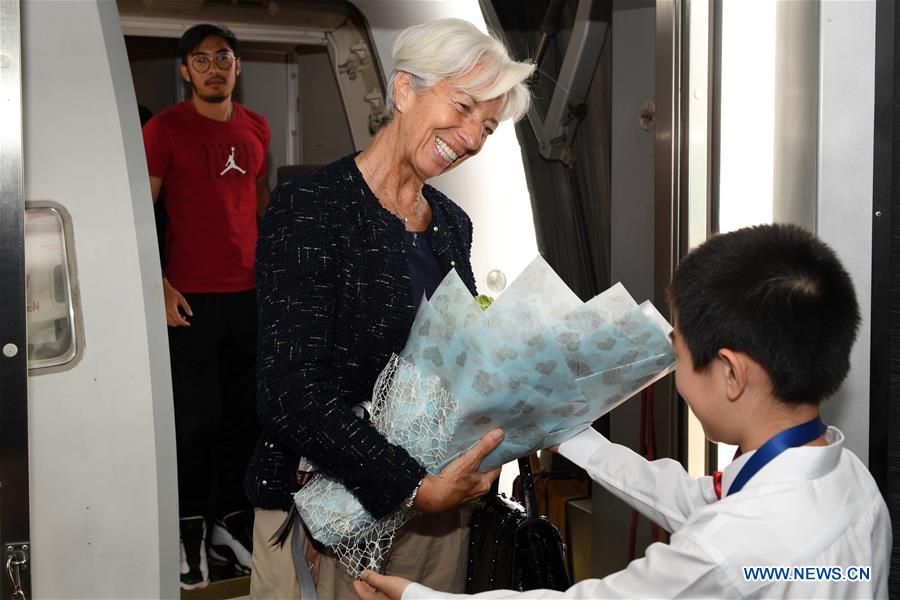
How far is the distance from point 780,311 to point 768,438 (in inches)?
7.5

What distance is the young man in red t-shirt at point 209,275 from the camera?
3873 mm

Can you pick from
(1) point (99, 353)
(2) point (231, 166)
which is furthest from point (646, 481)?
(2) point (231, 166)

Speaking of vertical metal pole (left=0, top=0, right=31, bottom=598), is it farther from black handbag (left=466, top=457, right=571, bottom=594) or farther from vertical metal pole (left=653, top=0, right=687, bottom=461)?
vertical metal pole (left=653, top=0, right=687, bottom=461)

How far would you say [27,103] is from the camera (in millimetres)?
1702

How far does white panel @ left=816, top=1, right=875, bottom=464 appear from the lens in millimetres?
1776

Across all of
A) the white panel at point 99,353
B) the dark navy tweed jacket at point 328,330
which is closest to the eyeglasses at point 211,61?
the white panel at point 99,353

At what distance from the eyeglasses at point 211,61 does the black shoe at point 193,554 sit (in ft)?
6.14

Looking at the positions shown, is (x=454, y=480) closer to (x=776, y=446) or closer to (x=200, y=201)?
(x=776, y=446)

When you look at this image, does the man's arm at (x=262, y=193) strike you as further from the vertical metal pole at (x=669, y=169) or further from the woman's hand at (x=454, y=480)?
the woman's hand at (x=454, y=480)

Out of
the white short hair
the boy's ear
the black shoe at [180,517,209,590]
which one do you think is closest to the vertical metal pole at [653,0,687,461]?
the white short hair

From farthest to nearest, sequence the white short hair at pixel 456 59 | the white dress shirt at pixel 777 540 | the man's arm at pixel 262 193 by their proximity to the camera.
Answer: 1. the man's arm at pixel 262 193
2. the white short hair at pixel 456 59
3. the white dress shirt at pixel 777 540

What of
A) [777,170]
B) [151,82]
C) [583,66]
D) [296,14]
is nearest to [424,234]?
[777,170]

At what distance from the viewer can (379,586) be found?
1.42 meters

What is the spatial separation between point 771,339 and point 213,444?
10.4 feet
